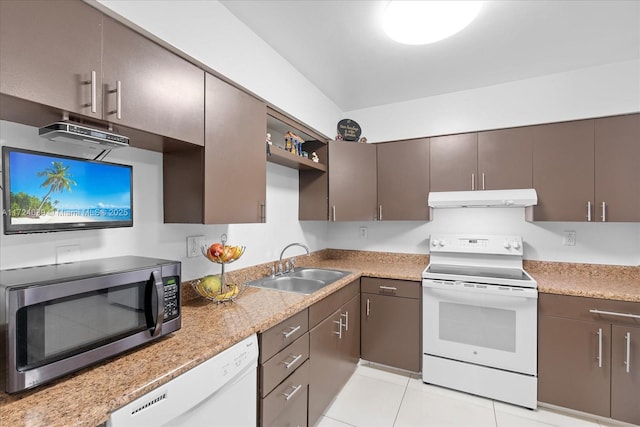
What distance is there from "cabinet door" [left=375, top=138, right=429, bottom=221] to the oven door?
30.2 inches

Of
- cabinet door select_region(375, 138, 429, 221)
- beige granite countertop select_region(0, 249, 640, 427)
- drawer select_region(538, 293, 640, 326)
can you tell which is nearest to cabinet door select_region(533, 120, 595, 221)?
beige granite countertop select_region(0, 249, 640, 427)

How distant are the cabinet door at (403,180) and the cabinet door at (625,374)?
58.1 inches

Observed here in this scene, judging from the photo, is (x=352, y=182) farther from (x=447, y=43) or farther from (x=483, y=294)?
(x=483, y=294)

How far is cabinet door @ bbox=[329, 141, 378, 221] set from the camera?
2730mm

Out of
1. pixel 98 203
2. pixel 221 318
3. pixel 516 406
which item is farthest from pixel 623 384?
pixel 98 203

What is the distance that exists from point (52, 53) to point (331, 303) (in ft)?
5.97

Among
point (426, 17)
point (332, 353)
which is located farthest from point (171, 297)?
point (426, 17)

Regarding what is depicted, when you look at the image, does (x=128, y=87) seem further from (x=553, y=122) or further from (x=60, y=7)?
(x=553, y=122)

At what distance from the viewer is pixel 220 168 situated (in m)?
1.52

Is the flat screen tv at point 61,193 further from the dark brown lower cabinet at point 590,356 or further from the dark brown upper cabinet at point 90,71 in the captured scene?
the dark brown lower cabinet at point 590,356

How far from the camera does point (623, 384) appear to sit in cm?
185

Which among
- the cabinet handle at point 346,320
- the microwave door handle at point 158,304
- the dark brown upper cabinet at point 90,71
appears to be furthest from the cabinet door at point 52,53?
A: the cabinet handle at point 346,320

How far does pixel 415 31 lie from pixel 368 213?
1.68 meters

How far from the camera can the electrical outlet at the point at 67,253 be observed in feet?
3.74
